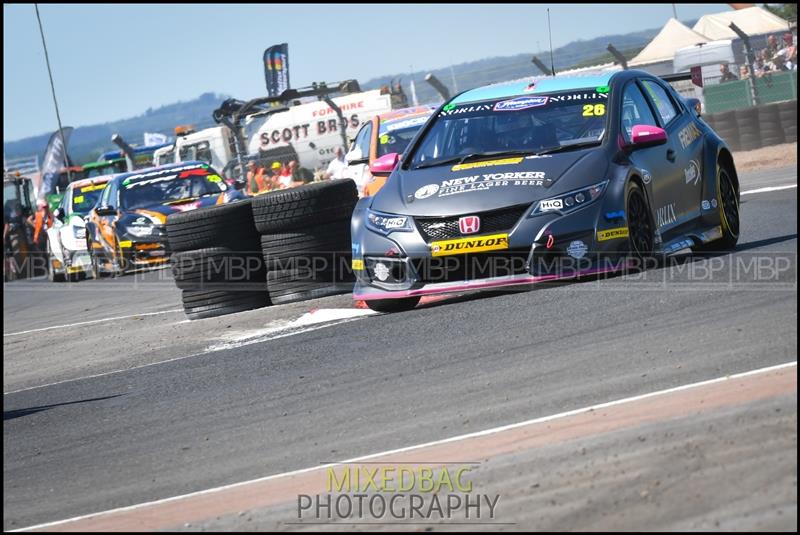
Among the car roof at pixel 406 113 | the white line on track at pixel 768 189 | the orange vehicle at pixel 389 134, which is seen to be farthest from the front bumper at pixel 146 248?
the white line on track at pixel 768 189

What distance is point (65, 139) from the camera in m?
36.7

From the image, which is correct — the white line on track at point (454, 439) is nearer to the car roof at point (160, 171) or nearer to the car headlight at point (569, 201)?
the car headlight at point (569, 201)

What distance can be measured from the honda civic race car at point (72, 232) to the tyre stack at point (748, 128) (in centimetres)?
1100

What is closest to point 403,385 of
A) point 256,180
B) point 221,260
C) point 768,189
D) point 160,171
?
point 221,260

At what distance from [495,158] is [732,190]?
7.38 ft

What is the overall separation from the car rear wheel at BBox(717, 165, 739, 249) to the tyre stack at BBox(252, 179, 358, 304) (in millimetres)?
3148

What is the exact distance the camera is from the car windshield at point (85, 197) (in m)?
22.1

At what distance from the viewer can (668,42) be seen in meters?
39.3

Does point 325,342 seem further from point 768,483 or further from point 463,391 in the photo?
point 768,483

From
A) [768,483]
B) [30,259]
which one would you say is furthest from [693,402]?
[30,259]

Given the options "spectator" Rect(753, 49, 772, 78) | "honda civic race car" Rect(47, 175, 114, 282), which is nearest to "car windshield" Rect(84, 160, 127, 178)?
"honda civic race car" Rect(47, 175, 114, 282)

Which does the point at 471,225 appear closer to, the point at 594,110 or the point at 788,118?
the point at 594,110

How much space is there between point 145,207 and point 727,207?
11262mm

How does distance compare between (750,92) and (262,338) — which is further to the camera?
(750,92)
